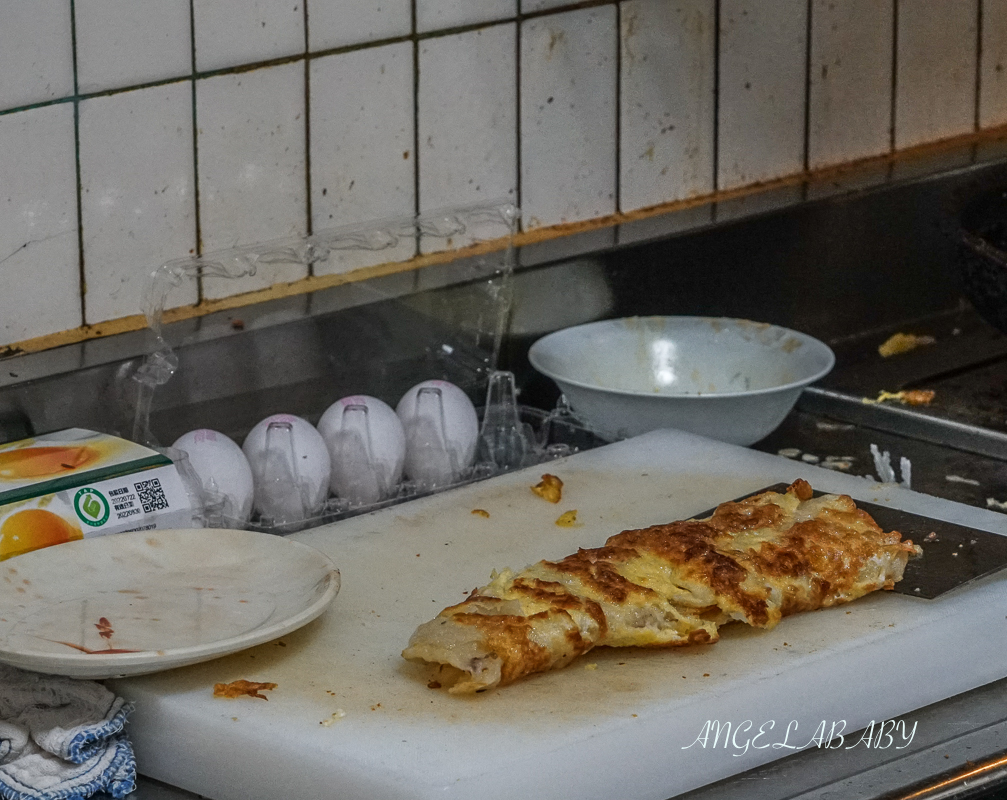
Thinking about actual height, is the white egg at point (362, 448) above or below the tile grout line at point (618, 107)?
below

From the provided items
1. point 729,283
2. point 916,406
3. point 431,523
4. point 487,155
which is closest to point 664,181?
point 729,283

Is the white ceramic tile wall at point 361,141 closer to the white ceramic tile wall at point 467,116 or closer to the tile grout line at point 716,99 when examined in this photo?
the white ceramic tile wall at point 467,116

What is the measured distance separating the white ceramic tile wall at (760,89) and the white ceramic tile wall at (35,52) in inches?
33.6

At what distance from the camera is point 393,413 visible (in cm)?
146

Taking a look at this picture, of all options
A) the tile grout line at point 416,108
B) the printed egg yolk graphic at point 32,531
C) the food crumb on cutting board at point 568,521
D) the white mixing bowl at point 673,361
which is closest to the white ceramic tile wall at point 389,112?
the tile grout line at point 416,108

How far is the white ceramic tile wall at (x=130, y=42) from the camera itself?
4.59 feet

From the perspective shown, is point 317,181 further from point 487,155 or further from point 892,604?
point 892,604

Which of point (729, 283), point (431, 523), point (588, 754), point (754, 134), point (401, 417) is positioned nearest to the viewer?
point (588, 754)

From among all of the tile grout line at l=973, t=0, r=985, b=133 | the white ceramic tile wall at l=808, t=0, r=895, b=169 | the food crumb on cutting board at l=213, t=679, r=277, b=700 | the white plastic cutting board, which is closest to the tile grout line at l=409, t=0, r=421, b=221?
the white plastic cutting board

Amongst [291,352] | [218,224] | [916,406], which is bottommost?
[916,406]

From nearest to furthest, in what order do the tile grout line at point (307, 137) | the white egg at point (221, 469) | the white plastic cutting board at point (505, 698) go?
1. the white plastic cutting board at point (505, 698)
2. the white egg at point (221, 469)
3. the tile grout line at point (307, 137)

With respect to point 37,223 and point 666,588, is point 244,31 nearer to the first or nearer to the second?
point 37,223

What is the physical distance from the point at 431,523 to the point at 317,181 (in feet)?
1.43

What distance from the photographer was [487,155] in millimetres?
1739
